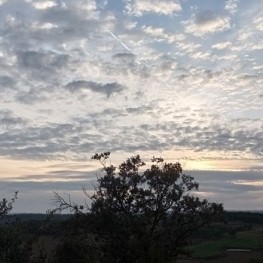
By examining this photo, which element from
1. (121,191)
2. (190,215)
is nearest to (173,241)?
(190,215)

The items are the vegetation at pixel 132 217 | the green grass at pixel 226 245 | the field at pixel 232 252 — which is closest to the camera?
the vegetation at pixel 132 217

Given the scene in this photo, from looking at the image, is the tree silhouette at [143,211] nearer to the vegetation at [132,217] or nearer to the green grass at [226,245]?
the vegetation at [132,217]

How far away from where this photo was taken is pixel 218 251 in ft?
225

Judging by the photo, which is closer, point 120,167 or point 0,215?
point 0,215

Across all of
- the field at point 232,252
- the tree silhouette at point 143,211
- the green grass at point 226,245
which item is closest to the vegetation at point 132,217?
the tree silhouette at point 143,211

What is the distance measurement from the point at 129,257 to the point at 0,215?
28.2ft

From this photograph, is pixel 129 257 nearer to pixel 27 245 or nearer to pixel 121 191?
pixel 121 191

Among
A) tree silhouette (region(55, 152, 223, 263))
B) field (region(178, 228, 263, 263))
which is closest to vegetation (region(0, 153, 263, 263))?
tree silhouette (region(55, 152, 223, 263))

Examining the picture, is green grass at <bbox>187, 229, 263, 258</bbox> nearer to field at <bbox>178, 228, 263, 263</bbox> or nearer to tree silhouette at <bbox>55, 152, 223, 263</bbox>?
field at <bbox>178, 228, 263, 263</bbox>

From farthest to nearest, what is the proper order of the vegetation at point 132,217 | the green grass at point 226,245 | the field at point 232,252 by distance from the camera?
the green grass at point 226,245 < the field at point 232,252 < the vegetation at point 132,217

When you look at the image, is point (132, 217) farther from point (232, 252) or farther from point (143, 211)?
point (232, 252)

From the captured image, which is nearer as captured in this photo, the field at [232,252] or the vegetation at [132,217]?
the vegetation at [132,217]

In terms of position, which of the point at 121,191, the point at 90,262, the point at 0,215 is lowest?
the point at 90,262

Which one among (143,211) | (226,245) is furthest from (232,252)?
(143,211)
